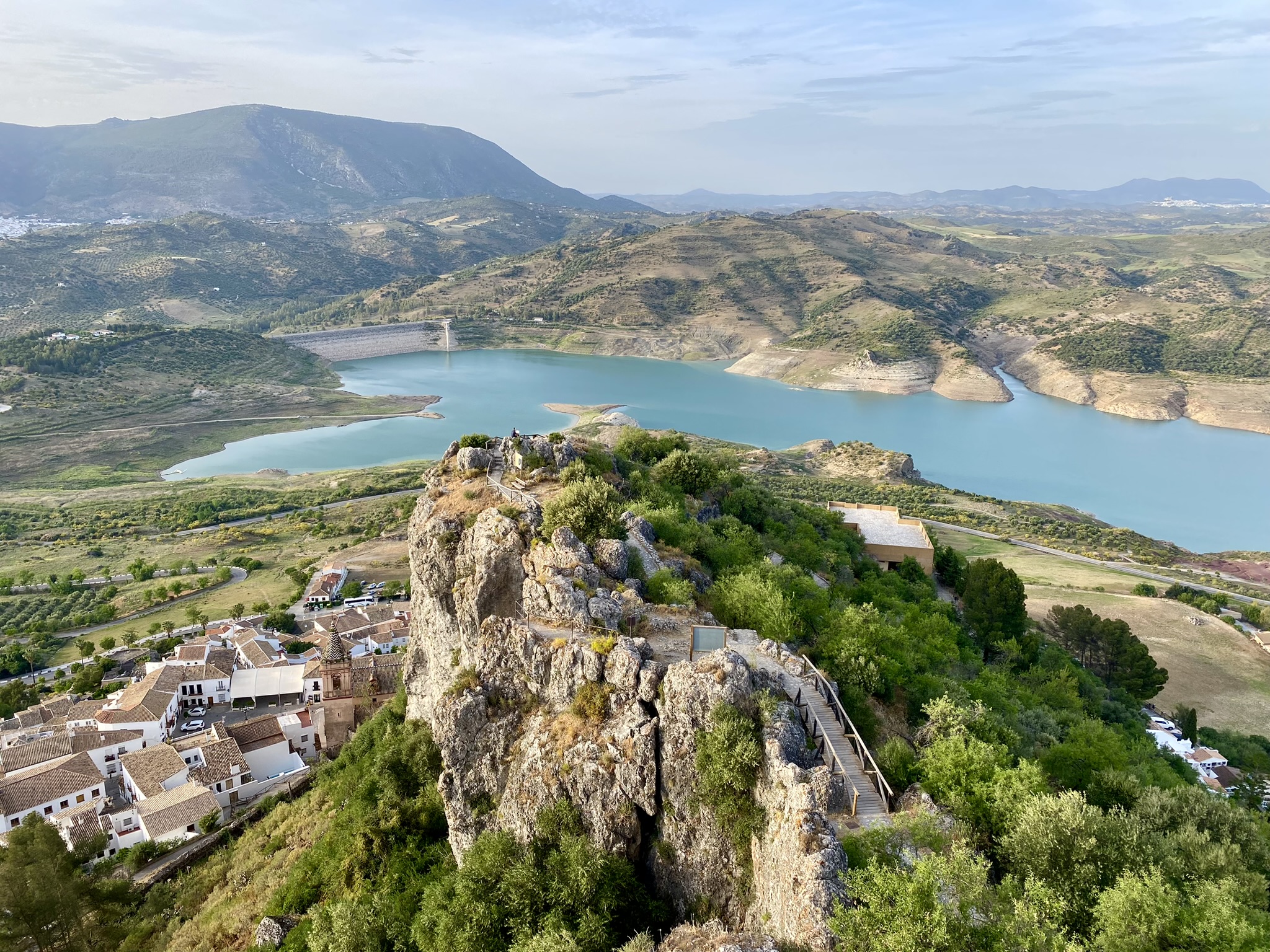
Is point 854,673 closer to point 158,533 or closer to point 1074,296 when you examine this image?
point 158,533

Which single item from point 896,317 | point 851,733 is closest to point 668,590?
point 851,733

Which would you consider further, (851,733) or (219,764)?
(219,764)

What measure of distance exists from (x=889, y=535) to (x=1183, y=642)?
23.1 meters

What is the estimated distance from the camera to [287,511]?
236ft

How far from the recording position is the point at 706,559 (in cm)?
2036

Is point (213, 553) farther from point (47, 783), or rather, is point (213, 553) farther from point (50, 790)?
point (50, 790)

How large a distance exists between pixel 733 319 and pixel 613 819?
155056mm

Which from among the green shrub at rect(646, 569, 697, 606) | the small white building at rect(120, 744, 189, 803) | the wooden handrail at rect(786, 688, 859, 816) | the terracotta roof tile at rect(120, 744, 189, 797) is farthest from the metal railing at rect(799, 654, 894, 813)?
the terracotta roof tile at rect(120, 744, 189, 797)

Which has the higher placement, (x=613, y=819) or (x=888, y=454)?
(x=613, y=819)

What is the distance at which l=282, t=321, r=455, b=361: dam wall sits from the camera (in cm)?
14950

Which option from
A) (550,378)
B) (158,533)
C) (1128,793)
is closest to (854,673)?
(1128,793)

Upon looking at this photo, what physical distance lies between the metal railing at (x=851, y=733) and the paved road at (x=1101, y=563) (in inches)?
2157

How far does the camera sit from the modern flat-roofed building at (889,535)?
33.1 metres

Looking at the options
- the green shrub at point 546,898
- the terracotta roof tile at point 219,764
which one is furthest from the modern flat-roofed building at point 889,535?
the terracotta roof tile at point 219,764
